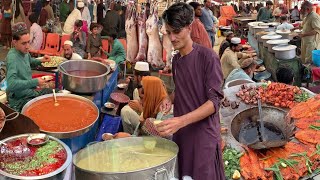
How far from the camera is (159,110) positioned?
3.91 meters

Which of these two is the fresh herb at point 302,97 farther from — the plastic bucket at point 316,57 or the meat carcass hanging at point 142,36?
the meat carcass hanging at point 142,36

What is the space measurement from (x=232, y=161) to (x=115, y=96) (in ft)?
7.82

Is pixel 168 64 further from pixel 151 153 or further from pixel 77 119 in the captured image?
pixel 151 153

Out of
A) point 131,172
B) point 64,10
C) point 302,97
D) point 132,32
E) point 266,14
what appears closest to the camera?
point 131,172

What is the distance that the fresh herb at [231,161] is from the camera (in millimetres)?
3787

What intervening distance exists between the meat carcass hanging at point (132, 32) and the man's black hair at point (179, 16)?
17.8 ft

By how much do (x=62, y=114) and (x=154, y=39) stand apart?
4.29 m

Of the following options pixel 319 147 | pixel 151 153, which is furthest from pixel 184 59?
pixel 319 147

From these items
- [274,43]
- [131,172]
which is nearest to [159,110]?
[131,172]

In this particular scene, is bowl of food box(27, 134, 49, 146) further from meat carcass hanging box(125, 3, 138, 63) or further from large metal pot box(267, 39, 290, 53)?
large metal pot box(267, 39, 290, 53)

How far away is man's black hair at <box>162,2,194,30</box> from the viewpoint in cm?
222

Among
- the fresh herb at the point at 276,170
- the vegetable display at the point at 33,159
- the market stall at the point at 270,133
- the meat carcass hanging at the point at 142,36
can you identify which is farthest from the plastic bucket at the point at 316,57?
the vegetable display at the point at 33,159

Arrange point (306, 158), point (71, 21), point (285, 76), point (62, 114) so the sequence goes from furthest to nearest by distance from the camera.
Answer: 1. point (71, 21)
2. point (285, 76)
3. point (306, 158)
4. point (62, 114)

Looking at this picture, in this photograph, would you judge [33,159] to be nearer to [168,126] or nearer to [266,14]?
[168,126]
